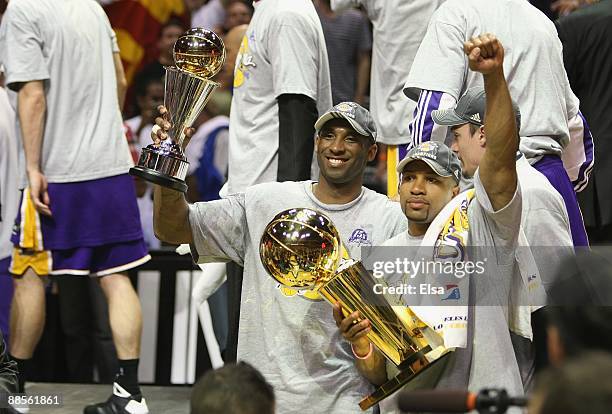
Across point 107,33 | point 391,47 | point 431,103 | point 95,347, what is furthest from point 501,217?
point 95,347

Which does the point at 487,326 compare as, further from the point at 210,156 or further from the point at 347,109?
the point at 210,156

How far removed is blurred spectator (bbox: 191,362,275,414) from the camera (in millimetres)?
2588

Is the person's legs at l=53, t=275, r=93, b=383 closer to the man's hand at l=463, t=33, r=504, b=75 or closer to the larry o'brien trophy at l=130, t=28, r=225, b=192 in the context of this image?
the larry o'brien trophy at l=130, t=28, r=225, b=192

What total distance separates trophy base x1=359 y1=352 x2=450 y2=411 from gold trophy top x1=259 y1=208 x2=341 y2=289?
0.39 metres

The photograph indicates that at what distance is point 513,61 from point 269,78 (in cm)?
119

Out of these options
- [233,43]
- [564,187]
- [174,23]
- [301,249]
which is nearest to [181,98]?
[301,249]

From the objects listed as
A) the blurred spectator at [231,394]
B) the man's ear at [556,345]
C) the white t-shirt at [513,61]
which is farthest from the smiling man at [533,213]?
the man's ear at [556,345]

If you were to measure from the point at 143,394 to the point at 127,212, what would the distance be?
956 millimetres

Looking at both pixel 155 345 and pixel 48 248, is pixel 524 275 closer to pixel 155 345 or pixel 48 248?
pixel 48 248

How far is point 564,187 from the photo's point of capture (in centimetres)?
442

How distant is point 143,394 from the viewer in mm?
5996

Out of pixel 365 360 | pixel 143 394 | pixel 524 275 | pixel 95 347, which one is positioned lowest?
pixel 95 347

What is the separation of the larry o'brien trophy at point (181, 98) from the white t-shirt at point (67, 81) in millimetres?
1747

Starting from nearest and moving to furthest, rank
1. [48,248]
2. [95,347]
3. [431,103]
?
1. [431,103]
2. [48,248]
3. [95,347]
